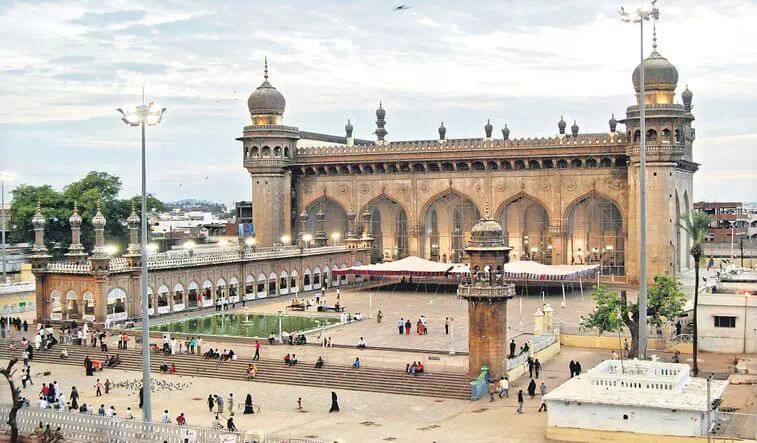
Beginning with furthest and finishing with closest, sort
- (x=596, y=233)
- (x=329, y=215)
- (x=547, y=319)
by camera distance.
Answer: (x=329, y=215)
(x=596, y=233)
(x=547, y=319)

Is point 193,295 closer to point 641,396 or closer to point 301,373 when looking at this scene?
point 301,373

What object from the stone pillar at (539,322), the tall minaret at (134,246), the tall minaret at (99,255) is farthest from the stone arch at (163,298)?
the stone pillar at (539,322)

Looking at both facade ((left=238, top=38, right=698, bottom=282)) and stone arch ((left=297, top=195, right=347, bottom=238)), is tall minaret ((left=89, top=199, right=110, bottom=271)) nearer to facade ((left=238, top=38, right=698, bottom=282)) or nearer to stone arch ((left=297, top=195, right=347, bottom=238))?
facade ((left=238, top=38, right=698, bottom=282))

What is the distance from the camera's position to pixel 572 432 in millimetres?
20688

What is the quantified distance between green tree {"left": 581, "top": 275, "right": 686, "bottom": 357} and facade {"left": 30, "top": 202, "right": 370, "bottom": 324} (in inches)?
683

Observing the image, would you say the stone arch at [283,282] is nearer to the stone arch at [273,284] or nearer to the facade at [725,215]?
the stone arch at [273,284]

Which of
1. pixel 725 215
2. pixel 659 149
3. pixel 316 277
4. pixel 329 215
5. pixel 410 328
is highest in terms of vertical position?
pixel 659 149

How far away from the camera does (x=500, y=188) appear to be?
5606 cm

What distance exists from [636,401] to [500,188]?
3641 cm

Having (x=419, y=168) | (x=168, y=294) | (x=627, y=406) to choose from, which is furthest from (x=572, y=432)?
(x=419, y=168)

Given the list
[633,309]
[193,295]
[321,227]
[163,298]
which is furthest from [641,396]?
[321,227]

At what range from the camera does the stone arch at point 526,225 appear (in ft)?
184

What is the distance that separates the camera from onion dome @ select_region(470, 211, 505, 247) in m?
27.3

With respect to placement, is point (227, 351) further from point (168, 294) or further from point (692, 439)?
point (692, 439)
